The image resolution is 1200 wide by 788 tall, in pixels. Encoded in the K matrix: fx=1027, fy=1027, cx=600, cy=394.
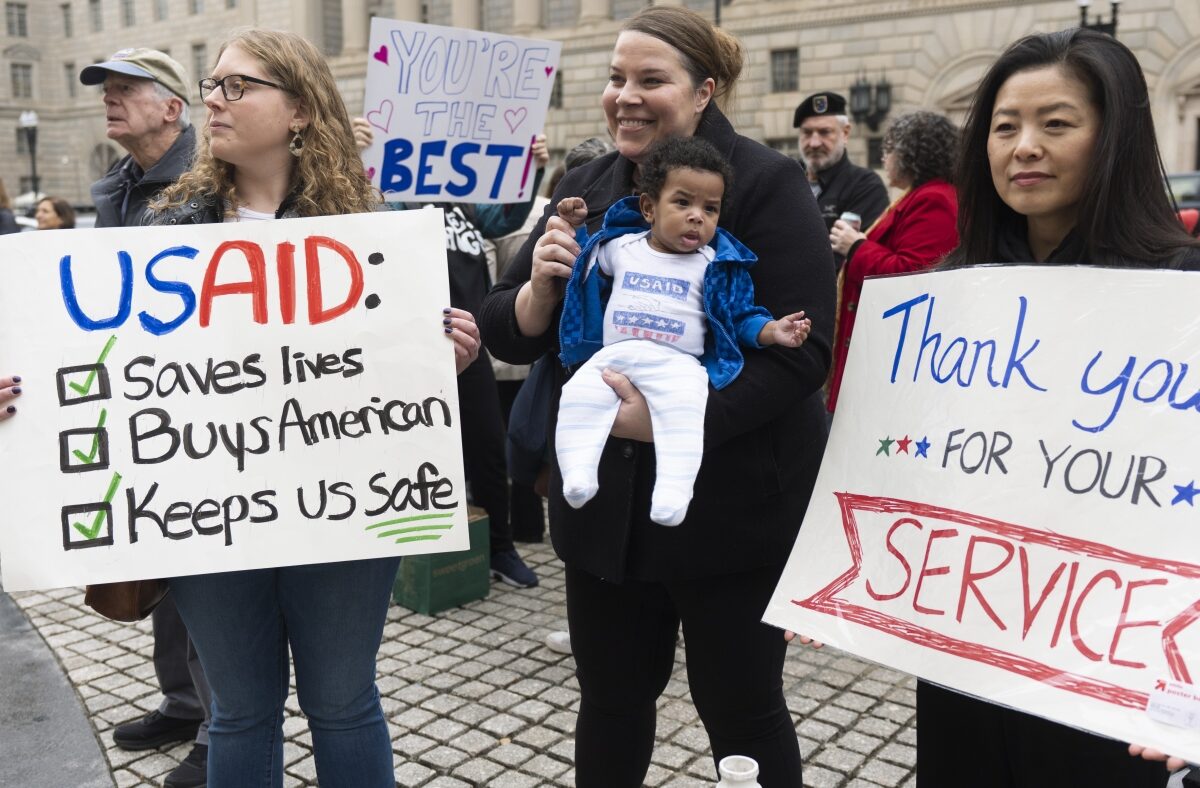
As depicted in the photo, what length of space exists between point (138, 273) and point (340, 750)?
1.12m

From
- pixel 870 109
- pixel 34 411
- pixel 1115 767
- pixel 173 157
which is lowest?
pixel 1115 767

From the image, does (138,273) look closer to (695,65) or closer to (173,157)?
(173,157)

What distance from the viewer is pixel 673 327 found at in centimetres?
205

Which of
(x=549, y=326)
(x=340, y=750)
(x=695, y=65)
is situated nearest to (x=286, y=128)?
(x=549, y=326)

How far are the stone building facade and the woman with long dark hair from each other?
584 inches

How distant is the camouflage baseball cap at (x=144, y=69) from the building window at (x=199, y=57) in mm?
47577

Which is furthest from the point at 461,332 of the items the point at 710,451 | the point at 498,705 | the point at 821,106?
the point at 821,106

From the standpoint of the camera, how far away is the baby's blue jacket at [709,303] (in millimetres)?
2037

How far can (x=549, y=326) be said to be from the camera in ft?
7.56

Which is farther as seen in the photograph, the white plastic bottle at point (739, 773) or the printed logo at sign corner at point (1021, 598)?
the white plastic bottle at point (739, 773)

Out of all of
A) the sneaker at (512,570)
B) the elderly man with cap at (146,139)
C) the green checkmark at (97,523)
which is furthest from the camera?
the sneaker at (512,570)

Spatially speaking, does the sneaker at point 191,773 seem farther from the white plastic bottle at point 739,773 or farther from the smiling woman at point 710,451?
the white plastic bottle at point 739,773

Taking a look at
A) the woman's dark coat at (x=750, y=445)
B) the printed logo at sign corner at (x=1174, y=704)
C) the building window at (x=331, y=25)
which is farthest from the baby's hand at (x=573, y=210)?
the building window at (x=331, y=25)

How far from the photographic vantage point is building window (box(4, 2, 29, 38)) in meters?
55.3
